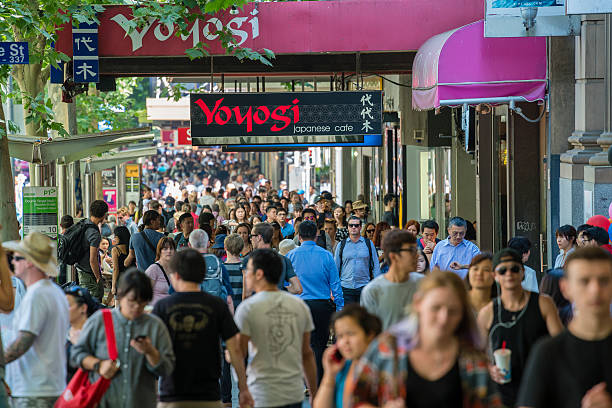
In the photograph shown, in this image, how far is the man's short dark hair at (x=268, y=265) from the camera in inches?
290

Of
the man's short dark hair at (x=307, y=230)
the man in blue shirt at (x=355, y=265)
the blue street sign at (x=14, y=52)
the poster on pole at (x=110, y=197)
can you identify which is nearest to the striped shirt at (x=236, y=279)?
the man's short dark hair at (x=307, y=230)

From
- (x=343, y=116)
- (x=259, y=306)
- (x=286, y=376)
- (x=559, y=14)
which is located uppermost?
(x=559, y=14)

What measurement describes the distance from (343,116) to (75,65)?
382cm

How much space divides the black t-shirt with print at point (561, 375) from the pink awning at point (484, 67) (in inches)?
354

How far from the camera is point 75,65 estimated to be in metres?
15.4

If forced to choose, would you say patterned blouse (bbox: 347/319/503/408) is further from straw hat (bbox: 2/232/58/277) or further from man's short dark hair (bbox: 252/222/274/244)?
man's short dark hair (bbox: 252/222/274/244)

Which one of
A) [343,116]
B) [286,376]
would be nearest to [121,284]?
[286,376]

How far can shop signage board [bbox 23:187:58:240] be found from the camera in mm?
15180

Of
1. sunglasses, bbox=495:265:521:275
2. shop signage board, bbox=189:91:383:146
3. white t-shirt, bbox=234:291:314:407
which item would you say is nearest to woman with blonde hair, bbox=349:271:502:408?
sunglasses, bbox=495:265:521:275

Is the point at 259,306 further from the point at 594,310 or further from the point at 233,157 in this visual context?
the point at 233,157

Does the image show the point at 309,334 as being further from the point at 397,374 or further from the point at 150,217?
the point at 150,217

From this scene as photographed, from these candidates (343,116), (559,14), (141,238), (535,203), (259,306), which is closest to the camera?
(259,306)

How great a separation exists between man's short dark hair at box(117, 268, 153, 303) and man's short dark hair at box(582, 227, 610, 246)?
15.9ft

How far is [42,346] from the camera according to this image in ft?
22.8
